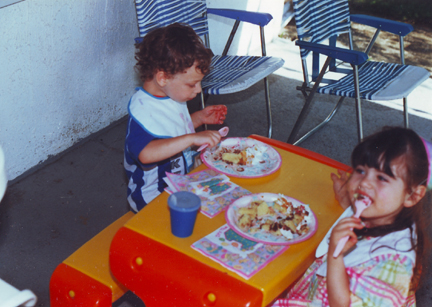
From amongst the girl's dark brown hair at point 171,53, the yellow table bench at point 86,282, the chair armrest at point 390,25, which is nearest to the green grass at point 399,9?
the chair armrest at point 390,25

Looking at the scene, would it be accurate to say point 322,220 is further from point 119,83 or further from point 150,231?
point 119,83

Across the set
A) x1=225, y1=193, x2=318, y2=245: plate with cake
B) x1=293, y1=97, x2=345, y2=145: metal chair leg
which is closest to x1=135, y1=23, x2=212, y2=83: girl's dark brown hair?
x1=225, y1=193, x2=318, y2=245: plate with cake

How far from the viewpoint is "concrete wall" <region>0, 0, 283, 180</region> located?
2561 mm

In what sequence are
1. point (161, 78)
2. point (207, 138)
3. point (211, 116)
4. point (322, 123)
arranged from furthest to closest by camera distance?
1. point (322, 123)
2. point (211, 116)
3. point (161, 78)
4. point (207, 138)

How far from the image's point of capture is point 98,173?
2934 millimetres

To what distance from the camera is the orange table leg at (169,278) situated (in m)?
1.16

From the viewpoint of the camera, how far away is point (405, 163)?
128cm

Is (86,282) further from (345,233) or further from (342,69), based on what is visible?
(342,69)

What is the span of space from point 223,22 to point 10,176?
233 centimetres

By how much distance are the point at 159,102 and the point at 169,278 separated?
32.9 inches

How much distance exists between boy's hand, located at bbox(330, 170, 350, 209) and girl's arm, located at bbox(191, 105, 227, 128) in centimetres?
63

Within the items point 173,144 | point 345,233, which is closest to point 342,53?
point 173,144

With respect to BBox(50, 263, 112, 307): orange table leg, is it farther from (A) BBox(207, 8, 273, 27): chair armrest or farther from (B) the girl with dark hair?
(A) BBox(207, 8, 273, 27): chair armrest

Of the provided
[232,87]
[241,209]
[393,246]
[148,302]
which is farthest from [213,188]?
[232,87]
